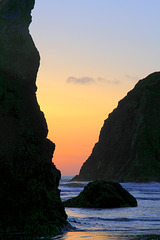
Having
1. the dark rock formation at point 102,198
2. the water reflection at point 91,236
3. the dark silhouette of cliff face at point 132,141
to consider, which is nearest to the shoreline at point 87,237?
the water reflection at point 91,236

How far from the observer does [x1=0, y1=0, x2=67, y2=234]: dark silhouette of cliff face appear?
9.29 metres

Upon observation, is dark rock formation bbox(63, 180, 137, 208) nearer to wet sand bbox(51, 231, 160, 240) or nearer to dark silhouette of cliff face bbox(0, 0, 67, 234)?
dark silhouette of cliff face bbox(0, 0, 67, 234)

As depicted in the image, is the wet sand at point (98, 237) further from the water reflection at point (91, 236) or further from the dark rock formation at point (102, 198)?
the dark rock formation at point (102, 198)

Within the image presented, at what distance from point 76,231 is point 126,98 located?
11958cm

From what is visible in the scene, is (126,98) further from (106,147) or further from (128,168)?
(128,168)

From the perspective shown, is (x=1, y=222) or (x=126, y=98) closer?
(x=1, y=222)

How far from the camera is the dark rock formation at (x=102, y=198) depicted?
1969 cm

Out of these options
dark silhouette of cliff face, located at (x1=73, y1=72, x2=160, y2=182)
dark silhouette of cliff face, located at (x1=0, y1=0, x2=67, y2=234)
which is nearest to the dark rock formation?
dark silhouette of cliff face, located at (x1=0, y1=0, x2=67, y2=234)

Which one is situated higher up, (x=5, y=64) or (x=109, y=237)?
(x=5, y=64)

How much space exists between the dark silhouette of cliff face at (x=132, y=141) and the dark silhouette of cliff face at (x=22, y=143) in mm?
83540

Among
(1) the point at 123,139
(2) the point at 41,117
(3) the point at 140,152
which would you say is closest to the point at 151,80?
(1) the point at 123,139

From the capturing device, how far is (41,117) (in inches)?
417

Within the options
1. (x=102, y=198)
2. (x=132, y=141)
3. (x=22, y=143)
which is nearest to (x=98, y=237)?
(x=22, y=143)

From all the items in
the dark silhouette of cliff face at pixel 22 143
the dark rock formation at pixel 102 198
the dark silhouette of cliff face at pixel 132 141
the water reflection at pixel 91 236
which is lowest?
the water reflection at pixel 91 236
